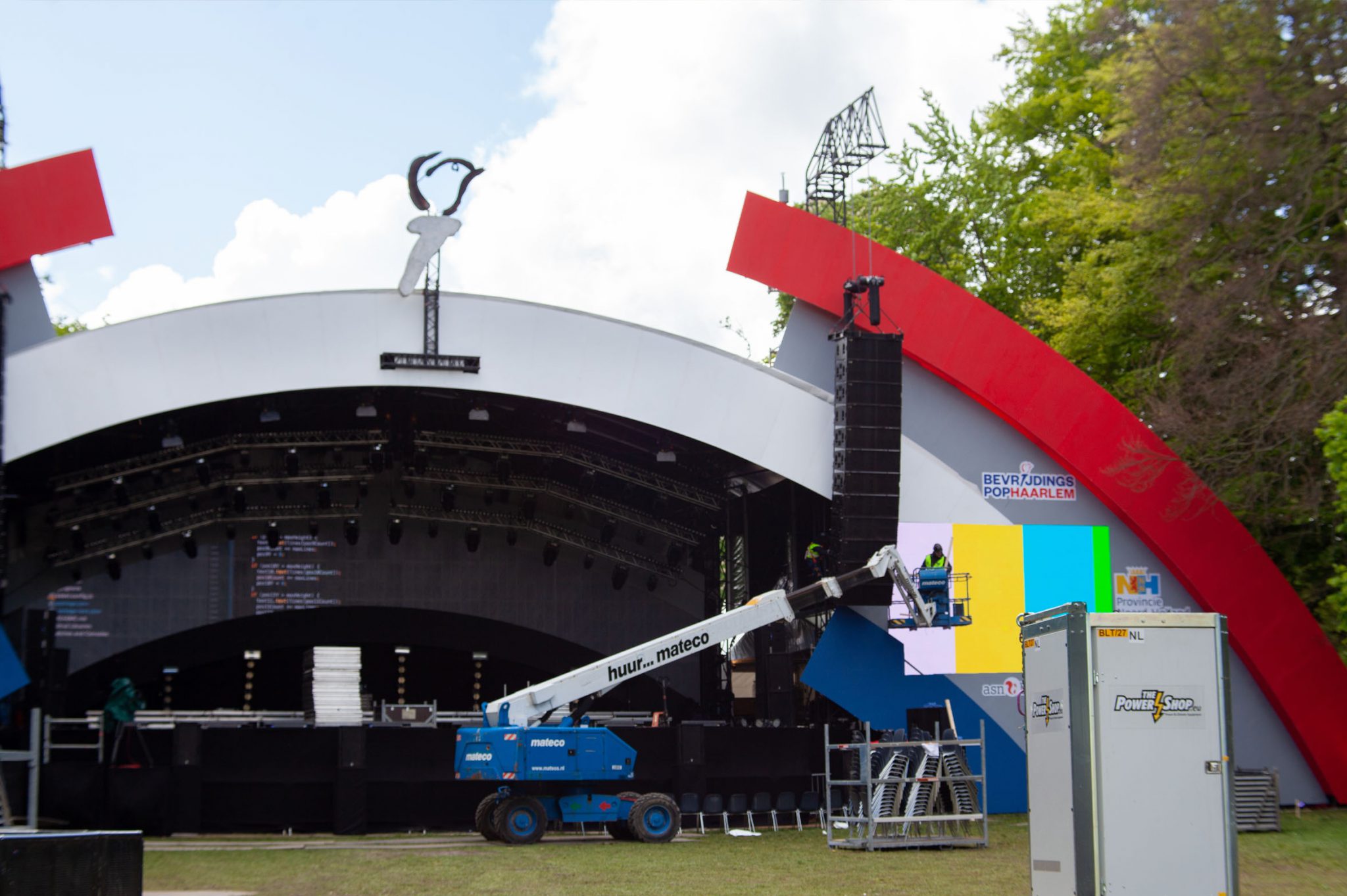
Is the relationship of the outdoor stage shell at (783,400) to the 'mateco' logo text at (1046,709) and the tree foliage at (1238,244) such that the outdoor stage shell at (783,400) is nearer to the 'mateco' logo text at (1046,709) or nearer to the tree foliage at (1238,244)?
the tree foliage at (1238,244)

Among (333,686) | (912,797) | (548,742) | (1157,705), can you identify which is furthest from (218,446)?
(1157,705)

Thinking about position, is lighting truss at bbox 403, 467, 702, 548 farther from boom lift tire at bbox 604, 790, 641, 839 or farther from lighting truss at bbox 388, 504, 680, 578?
boom lift tire at bbox 604, 790, 641, 839

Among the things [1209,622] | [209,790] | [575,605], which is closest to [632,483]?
[575,605]

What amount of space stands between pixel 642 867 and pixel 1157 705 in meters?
8.37

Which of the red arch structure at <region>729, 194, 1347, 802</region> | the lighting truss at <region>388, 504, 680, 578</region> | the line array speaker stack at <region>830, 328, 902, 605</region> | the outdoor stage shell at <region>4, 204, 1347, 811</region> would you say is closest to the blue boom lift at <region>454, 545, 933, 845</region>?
the line array speaker stack at <region>830, 328, 902, 605</region>

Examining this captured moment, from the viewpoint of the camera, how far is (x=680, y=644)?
20781 millimetres

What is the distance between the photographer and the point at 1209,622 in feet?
32.6

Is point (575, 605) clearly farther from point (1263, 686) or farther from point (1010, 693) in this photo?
point (1263, 686)

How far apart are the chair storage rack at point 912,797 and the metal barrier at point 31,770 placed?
12.1 m

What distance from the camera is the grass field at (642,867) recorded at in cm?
1425

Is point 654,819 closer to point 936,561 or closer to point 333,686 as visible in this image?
point 936,561

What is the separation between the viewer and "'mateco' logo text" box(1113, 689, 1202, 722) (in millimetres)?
9766

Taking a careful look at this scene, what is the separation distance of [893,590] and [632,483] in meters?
6.60

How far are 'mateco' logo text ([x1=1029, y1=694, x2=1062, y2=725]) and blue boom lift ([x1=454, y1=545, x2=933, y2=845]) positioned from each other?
978 cm
